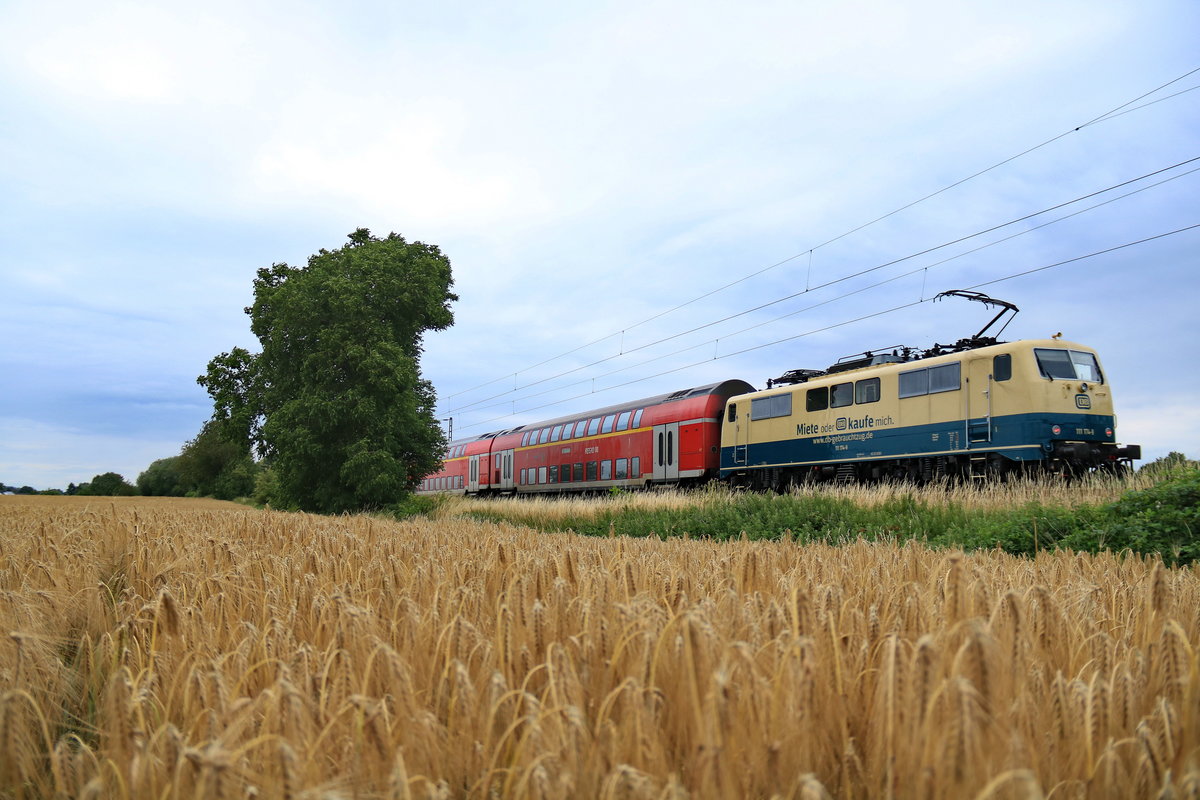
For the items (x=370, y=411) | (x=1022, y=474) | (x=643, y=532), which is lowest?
(x=643, y=532)

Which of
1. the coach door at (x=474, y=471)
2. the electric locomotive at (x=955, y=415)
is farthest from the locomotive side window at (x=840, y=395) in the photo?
the coach door at (x=474, y=471)

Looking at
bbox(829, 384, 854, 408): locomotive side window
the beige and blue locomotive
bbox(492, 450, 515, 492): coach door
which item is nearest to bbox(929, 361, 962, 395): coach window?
the beige and blue locomotive

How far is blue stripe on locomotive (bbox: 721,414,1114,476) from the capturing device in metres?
16.8

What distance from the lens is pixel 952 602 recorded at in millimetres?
2064

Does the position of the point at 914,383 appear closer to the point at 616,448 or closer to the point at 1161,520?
the point at 1161,520

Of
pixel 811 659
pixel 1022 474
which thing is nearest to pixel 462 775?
pixel 811 659

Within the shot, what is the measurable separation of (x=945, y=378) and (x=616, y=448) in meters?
14.8

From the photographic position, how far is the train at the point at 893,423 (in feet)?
56.1

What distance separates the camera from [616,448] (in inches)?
1216

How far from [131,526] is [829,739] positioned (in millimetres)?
4995

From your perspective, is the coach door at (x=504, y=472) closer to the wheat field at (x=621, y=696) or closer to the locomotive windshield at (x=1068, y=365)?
the locomotive windshield at (x=1068, y=365)

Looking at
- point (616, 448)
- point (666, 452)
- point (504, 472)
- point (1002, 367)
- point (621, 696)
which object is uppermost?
point (1002, 367)

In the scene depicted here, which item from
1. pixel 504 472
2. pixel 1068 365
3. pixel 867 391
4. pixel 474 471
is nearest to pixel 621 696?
pixel 1068 365

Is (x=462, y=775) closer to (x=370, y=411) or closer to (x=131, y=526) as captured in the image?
(x=131, y=526)
